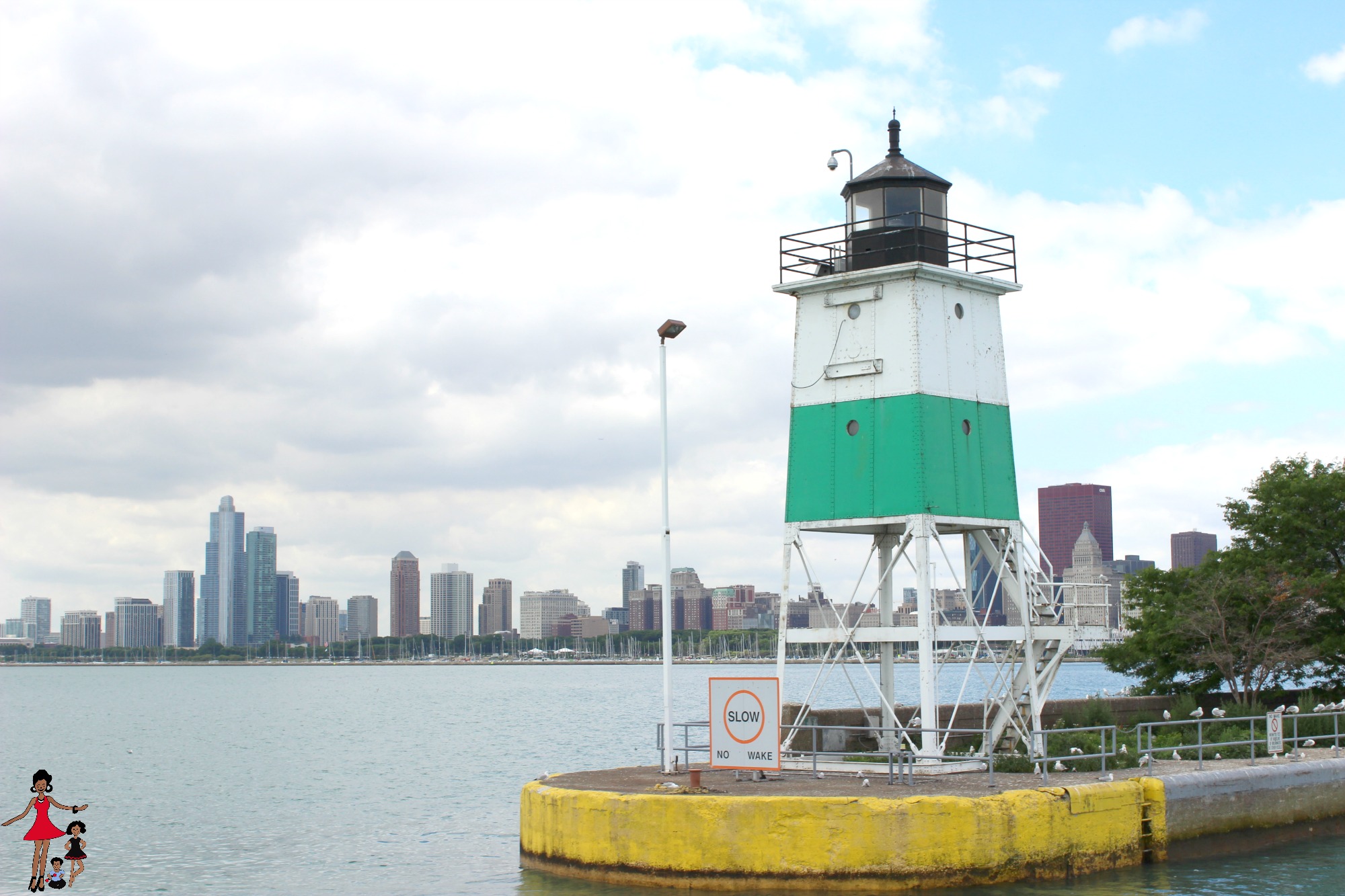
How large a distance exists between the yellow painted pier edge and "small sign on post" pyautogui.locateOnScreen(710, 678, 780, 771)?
193 centimetres

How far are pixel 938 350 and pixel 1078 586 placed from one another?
18.6ft

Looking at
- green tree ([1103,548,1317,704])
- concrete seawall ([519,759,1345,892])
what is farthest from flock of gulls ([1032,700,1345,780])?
concrete seawall ([519,759,1345,892])

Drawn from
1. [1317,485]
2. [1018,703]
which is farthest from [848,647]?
[1317,485]

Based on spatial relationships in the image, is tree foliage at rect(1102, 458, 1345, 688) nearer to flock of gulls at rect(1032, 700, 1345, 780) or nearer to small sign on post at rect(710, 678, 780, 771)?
flock of gulls at rect(1032, 700, 1345, 780)

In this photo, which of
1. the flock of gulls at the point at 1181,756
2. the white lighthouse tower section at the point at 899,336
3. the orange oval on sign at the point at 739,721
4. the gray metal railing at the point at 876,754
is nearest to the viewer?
the gray metal railing at the point at 876,754

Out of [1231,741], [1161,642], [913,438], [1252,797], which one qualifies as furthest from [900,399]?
[1161,642]

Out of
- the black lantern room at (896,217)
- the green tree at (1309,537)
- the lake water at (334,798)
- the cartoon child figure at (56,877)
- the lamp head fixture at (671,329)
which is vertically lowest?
the lake water at (334,798)

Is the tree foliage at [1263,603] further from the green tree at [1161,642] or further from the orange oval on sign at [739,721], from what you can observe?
the orange oval on sign at [739,721]

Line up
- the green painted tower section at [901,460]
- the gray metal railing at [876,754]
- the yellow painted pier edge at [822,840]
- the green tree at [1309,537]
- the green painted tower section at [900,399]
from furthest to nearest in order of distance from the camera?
the green tree at [1309,537] → the green painted tower section at [900,399] → the green painted tower section at [901,460] → the gray metal railing at [876,754] → the yellow painted pier edge at [822,840]

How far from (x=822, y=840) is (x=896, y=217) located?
12149 mm

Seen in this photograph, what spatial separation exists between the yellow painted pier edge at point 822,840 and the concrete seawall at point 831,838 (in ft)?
0.04

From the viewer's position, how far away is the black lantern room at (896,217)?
25.6 m

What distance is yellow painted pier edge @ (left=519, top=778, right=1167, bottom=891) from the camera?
58.7ft

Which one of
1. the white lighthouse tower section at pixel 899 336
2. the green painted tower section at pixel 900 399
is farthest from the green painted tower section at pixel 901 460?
the white lighthouse tower section at pixel 899 336
